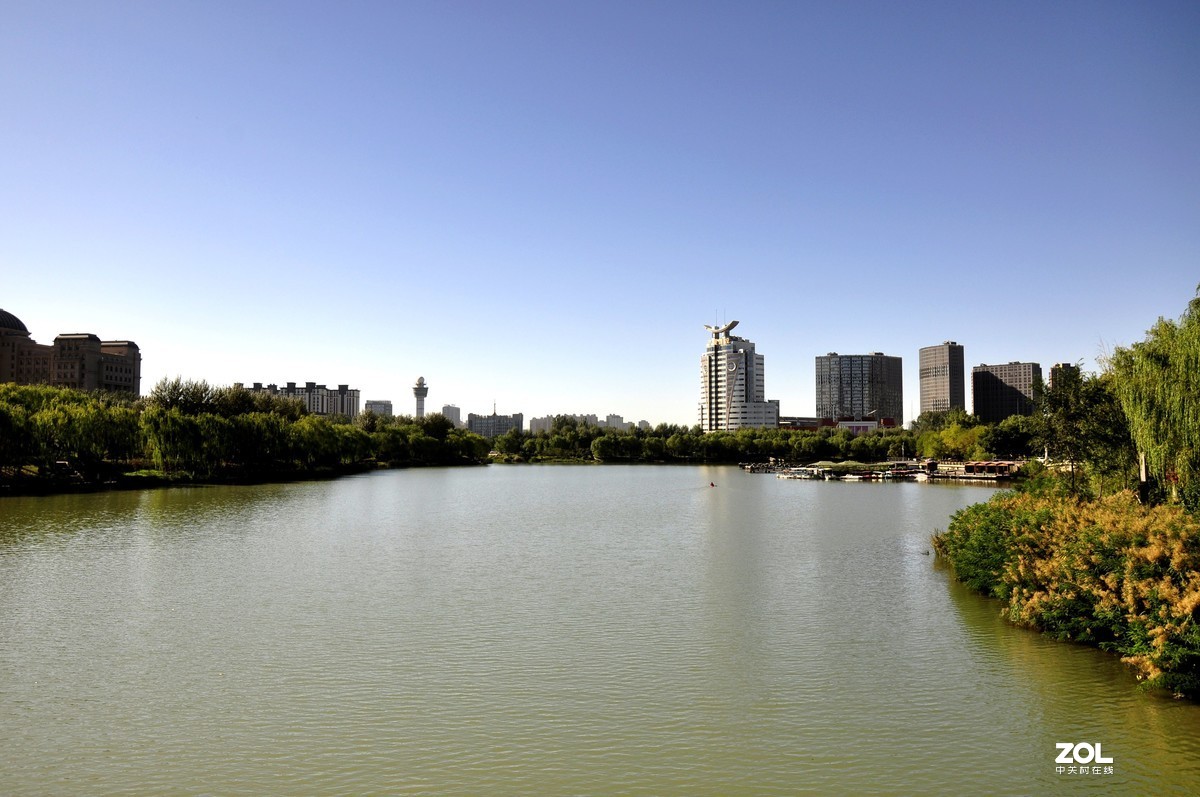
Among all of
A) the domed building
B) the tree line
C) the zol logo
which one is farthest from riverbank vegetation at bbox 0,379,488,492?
the domed building

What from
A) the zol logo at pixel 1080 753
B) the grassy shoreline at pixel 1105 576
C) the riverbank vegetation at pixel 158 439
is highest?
the riverbank vegetation at pixel 158 439

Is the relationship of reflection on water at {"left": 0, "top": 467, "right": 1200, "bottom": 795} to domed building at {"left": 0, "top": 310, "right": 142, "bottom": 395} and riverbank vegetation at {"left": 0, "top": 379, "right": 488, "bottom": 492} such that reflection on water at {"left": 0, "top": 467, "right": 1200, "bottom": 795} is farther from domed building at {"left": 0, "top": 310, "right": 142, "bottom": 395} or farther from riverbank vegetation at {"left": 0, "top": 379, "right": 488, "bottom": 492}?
domed building at {"left": 0, "top": 310, "right": 142, "bottom": 395}

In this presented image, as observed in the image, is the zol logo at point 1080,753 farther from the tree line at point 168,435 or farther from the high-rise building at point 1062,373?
the tree line at point 168,435

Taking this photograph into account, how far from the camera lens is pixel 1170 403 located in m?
23.5

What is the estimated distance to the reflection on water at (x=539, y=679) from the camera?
1224 centimetres

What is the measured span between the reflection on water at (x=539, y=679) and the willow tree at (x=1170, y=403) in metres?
6.78

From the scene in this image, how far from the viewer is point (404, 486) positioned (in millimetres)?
83562

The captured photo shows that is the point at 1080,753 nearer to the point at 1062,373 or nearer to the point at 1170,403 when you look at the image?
the point at 1170,403

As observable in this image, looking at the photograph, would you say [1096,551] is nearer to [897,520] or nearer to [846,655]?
[846,655]

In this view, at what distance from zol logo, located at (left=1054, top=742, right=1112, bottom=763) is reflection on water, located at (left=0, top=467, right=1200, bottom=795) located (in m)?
0.22

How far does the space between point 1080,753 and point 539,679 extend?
30.8 ft

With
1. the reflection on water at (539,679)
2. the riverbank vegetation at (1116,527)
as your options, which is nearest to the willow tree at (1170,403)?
the riverbank vegetation at (1116,527)

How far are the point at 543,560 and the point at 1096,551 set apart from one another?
19.4m

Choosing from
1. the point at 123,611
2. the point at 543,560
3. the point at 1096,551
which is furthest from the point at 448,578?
the point at 1096,551
